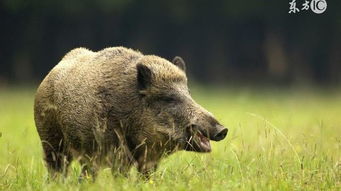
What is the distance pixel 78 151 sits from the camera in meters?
7.55

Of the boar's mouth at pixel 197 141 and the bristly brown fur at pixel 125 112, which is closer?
the boar's mouth at pixel 197 141

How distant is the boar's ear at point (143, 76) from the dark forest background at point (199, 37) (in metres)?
31.4

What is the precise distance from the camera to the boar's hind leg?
7.98 metres

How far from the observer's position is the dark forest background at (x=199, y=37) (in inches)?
1539

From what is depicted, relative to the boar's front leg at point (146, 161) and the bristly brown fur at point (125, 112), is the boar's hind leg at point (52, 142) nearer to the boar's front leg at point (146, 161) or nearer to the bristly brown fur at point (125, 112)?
the bristly brown fur at point (125, 112)

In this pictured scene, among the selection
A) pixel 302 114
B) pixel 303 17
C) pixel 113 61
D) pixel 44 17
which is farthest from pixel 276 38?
pixel 113 61

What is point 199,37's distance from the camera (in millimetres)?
43469

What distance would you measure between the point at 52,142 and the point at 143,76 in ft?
4.67

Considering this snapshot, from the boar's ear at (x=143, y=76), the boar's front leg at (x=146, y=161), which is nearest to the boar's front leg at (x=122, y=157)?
the boar's front leg at (x=146, y=161)

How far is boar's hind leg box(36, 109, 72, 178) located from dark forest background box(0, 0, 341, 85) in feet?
100.0

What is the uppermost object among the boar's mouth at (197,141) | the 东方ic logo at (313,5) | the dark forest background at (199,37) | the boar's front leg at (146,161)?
the 东方ic logo at (313,5)

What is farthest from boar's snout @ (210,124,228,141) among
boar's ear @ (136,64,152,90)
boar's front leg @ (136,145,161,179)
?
boar's ear @ (136,64,152,90)

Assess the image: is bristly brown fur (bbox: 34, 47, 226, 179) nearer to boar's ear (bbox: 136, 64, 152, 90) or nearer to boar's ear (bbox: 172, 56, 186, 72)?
boar's ear (bbox: 136, 64, 152, 90)

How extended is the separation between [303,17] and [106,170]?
36.7m
